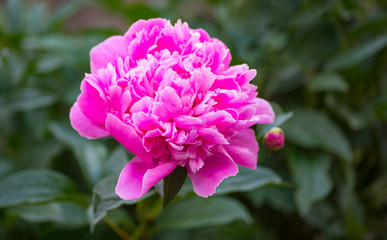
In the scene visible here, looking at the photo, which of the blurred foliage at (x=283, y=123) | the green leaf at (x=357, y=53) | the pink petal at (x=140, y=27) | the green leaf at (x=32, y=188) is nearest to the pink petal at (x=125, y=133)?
the pink petal at (x=140, y=27)

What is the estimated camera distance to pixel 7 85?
840mm

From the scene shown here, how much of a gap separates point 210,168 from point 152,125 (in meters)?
0.07

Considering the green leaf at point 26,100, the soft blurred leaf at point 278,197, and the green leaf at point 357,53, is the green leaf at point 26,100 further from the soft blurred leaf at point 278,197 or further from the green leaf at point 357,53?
the green leaf at point 357,53

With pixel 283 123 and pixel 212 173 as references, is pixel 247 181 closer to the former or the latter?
pixel 212 173

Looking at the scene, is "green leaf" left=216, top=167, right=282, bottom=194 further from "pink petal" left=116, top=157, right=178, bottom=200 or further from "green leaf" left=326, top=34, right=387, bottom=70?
"green leaf" left=326, top=34, right=387, bottom=70

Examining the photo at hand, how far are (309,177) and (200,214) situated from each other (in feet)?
0.78

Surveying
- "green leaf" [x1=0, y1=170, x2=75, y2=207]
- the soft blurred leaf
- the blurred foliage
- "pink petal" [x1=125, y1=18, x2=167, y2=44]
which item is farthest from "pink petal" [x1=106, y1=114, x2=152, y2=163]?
the soft blurred leaf

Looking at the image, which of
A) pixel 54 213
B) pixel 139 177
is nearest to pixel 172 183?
pixel 139 177

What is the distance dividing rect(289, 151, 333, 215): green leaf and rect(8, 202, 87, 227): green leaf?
38cm

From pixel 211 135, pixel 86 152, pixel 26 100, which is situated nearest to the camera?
pixel 211 135

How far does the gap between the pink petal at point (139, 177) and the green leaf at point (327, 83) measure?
53 centimetres

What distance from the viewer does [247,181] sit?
52 centimetres

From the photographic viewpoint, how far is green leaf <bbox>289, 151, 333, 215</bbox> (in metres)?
0.72

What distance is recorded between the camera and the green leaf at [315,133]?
0.78m
